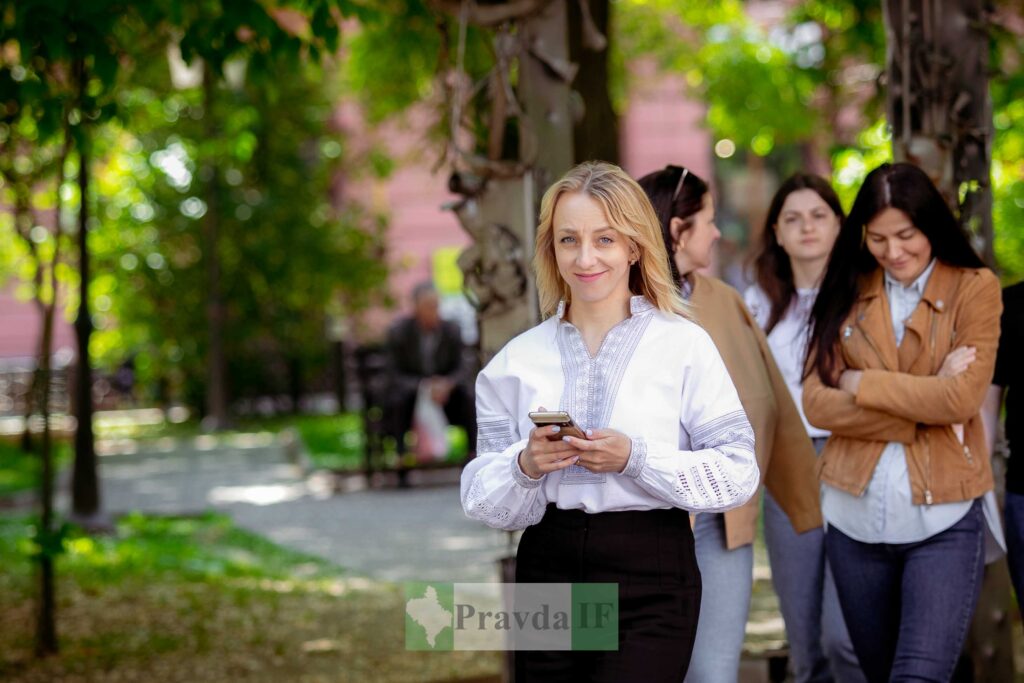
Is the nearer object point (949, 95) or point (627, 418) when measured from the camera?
point (627, 418)

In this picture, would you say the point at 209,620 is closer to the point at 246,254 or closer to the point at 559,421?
the point at 559,421

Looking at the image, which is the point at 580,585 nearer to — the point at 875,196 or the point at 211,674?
the point at 875,196

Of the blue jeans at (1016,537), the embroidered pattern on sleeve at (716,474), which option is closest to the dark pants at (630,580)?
the embroidered pattern on sleeve at (716,474)

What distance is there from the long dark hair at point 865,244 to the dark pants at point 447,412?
8.75m

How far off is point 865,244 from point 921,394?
1.80ft

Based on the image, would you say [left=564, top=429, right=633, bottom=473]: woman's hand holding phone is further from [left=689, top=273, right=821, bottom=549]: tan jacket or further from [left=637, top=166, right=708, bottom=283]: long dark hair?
[left=637, top=166, right=708, bottom=283]: long dark hair

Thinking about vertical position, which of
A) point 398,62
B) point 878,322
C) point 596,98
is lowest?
point 878,322

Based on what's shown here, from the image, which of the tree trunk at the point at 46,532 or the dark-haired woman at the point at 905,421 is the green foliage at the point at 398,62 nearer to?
the tree trunk at the point at 46,532

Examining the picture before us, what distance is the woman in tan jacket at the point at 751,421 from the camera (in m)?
3.85

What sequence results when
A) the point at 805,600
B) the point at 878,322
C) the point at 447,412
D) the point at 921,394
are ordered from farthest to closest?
the point at 447,412, the point at 805,600, the point at 878,322, the point at 921,394

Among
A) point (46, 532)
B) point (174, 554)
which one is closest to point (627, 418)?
point (46, 532)

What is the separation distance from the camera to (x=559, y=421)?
2.93 meters

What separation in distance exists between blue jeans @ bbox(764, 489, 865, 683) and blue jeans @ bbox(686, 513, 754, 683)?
2.92 ft

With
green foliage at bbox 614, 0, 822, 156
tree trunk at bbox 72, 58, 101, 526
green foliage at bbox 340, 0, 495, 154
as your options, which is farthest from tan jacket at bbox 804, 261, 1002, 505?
green foliage at bbox 614, 0, 822, 156
